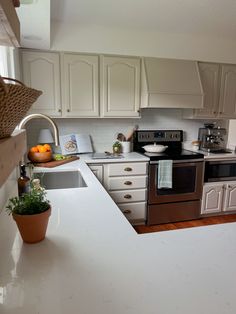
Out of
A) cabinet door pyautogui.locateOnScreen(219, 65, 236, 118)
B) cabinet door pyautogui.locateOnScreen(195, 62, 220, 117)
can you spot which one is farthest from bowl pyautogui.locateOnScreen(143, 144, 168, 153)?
cabinet door pyautogui.locateOnScreen(219, 65, 236, 118)

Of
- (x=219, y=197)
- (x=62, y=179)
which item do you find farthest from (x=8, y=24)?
(x=219, y=197)

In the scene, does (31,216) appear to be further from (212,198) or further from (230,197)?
(230,197)

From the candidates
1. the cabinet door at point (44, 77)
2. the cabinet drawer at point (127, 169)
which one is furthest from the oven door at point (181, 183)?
the cabinet door at point (44, 77)

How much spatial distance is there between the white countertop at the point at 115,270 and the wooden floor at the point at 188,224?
1.95m

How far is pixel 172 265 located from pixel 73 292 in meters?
0.33

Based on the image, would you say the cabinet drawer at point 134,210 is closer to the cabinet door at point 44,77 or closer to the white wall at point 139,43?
the cabinet door at point 44,77

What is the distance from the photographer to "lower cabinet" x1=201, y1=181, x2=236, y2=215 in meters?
3.23

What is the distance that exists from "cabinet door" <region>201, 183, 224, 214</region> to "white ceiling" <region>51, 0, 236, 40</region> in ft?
6.48

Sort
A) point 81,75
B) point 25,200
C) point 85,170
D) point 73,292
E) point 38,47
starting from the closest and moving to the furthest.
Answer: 1. point 73,292
2. point 25,200
3. point 85,170
4. point 38,47
5. point 81,75

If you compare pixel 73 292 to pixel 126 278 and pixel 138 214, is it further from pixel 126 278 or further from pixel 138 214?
pixel 138 214

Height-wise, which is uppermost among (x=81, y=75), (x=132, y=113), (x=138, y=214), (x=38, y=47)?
(x=38, y=47)

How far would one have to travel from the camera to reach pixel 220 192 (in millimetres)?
3297

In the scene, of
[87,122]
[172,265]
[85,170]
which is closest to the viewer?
[172,265]

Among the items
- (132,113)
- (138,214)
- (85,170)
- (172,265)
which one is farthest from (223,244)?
(132,113)
